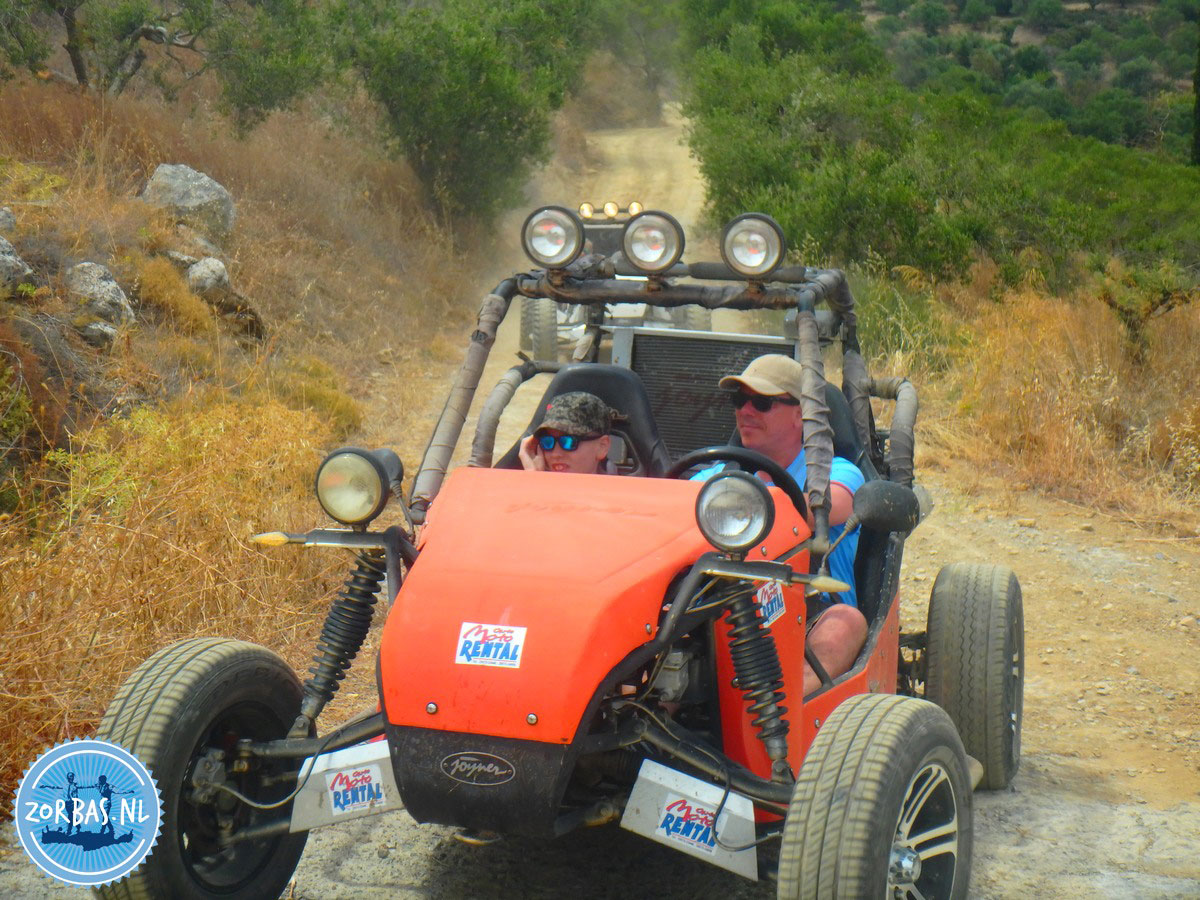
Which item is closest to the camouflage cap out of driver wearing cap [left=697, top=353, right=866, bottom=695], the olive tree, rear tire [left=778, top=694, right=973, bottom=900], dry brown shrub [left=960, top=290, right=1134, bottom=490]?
driver wearing cap [left=697, top=353, right=866, bottom=695]

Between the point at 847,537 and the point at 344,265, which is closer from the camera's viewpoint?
the point at 847,537

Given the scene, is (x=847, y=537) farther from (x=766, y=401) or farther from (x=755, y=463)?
(x=755, y=463)

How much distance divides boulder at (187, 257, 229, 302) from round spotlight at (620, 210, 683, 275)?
8.26 m

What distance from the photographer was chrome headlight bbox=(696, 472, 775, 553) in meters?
3.11

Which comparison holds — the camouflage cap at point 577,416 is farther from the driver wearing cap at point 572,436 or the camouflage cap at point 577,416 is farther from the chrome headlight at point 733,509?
Result: the chrome headlight at point 733,509

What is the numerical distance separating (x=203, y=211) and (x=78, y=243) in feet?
→ 10.3

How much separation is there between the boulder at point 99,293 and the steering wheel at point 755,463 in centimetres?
728

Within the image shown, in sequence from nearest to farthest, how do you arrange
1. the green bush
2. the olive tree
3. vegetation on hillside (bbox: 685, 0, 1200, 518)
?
vegetation on hillside (bbox: 685, 0, 1200, 518), the green bush, the olive tree

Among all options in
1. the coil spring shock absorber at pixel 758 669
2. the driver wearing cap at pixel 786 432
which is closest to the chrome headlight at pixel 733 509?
the coil spring shock absorber at pixel 758 669

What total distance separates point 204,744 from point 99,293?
24.3 feet

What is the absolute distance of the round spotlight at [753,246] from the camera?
4.15 metres

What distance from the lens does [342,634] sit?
3.42 m

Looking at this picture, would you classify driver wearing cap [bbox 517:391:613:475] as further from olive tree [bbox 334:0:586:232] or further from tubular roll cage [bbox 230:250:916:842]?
olive tree [bbox 334:0:586:232]

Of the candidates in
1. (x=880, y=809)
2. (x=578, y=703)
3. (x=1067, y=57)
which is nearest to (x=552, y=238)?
(x=578, y=703)
